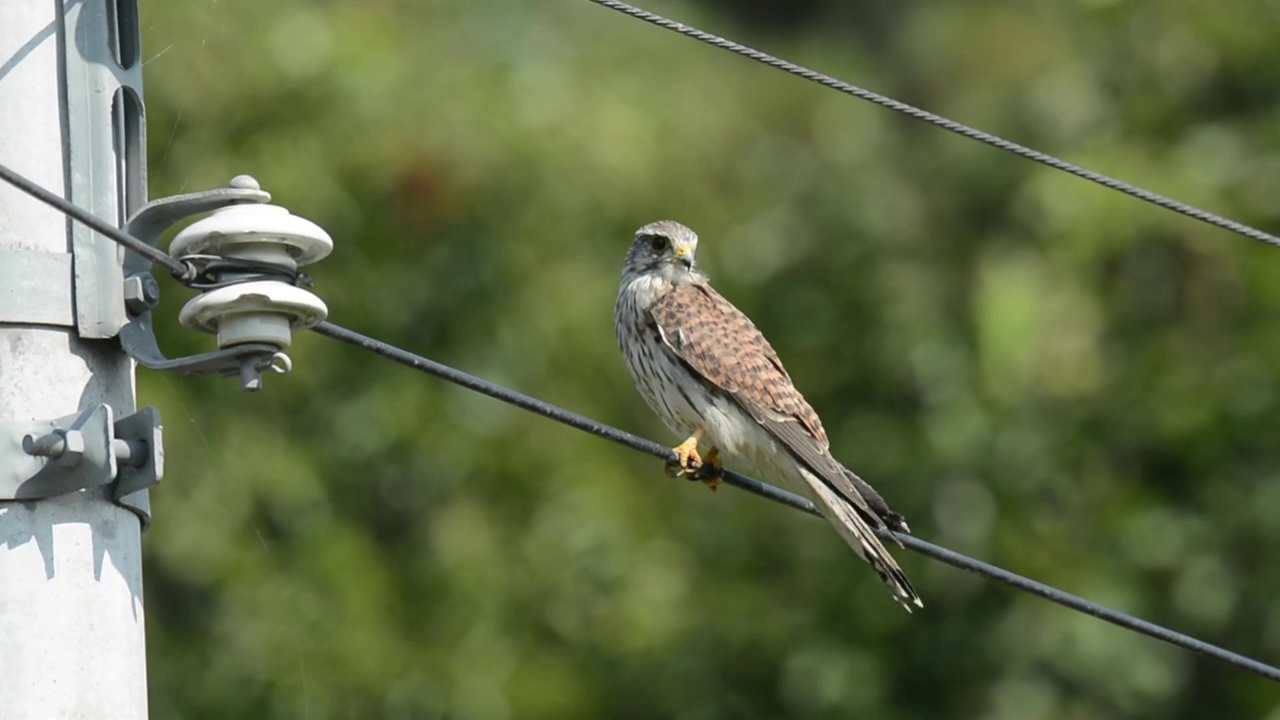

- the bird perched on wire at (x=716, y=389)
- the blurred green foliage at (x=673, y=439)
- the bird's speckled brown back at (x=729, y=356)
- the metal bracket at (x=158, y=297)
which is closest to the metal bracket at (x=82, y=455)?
the metal bracket at (x=158, y=297)

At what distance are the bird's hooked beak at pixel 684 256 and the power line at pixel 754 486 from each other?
1680 millimetres

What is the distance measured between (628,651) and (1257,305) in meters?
3.42

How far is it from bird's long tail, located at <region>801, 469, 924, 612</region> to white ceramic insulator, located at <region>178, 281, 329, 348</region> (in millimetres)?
2188

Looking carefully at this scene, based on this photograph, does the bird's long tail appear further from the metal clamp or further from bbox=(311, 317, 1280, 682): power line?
the metal clamp

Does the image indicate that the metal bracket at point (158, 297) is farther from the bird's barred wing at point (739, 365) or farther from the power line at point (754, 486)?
the bird's barred wing at point (739, 365)

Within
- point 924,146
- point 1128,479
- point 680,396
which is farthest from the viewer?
point 924,146

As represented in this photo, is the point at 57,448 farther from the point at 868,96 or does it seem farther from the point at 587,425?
the point at 868,96

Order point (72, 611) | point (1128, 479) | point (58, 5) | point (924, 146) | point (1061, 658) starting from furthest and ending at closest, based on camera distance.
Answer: point (924, 146) → point (1128, 479) → point (1061, 658) → point (58, 5) → point (72, 611)

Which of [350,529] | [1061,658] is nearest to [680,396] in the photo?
[1061,658]

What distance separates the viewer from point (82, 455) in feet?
12.2

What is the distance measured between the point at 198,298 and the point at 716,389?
276cm

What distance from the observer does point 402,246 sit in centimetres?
1038

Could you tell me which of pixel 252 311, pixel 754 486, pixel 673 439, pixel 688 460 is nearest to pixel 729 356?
pixel 688 460

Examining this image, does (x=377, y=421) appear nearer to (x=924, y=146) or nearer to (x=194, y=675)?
(x=194, y=675)
